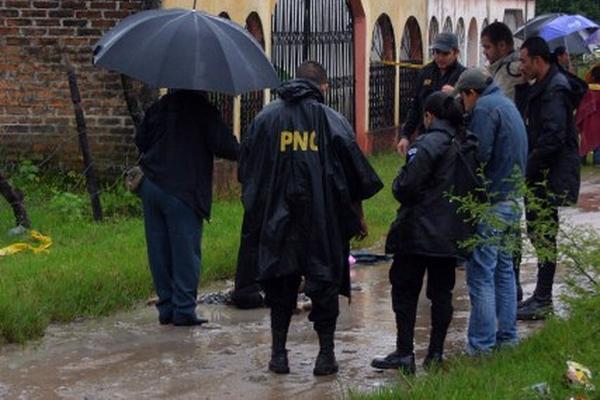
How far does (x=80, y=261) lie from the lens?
10.6 m

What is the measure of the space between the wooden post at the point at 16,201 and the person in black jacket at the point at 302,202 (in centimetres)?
388

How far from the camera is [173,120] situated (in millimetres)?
9406

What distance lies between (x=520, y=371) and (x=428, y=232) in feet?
2.97

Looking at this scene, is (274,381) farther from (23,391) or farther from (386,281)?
(386,281)

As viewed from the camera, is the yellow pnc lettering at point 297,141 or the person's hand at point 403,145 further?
the person's hand at point 403,145

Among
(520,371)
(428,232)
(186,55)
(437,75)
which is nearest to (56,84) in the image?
(437,75)

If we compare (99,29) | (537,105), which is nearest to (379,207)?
(99,29)

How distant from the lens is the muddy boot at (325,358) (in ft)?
27.1

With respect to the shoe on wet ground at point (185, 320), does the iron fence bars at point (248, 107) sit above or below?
above

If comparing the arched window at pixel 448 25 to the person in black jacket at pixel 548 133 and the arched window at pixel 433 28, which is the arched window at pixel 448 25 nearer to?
the arched window at pixel 433 28

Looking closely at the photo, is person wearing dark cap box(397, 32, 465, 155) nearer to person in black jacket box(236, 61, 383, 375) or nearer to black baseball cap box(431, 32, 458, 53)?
black baseball cap box(431, 32, 458, 53)

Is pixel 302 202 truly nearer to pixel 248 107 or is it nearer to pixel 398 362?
pixel 398 362

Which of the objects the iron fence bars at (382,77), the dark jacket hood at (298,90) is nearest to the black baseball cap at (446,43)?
the dark jacket hood at (298,90)

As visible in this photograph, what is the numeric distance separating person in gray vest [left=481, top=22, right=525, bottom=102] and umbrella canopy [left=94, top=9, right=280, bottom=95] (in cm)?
196
